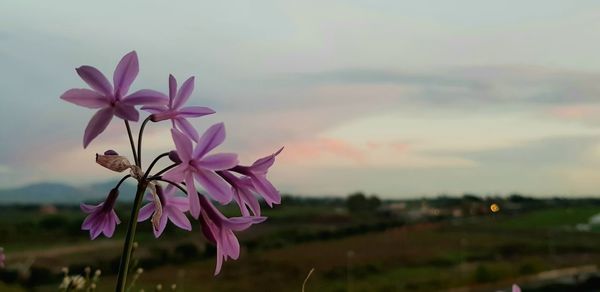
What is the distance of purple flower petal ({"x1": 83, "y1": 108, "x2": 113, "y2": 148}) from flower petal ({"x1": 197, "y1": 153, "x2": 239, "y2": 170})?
0.32ft

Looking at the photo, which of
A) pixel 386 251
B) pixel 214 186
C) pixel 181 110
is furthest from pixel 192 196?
pixel 386 251

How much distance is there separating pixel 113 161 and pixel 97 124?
40 millimetres

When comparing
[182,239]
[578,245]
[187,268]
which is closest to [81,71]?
[187,268]

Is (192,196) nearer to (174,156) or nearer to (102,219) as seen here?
(174,156)

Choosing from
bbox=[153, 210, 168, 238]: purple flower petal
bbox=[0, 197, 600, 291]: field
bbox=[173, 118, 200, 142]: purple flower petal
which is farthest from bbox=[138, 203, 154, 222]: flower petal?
bbox=[0, 197, 600, 291]: field

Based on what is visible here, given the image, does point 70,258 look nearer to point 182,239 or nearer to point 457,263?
point 182,239

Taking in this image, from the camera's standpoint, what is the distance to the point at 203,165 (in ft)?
2.48

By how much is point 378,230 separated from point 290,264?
1824mm

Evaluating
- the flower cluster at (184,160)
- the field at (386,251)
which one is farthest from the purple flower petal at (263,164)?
the field at (386,251)

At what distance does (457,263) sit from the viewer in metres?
10.3

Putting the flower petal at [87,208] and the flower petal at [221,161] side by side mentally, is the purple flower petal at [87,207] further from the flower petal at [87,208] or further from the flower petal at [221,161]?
the flower petal at [221,161]

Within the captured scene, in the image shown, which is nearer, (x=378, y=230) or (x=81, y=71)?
(x=81, y=71)

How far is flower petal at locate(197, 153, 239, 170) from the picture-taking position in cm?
76

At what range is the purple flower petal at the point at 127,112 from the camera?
744 mm
